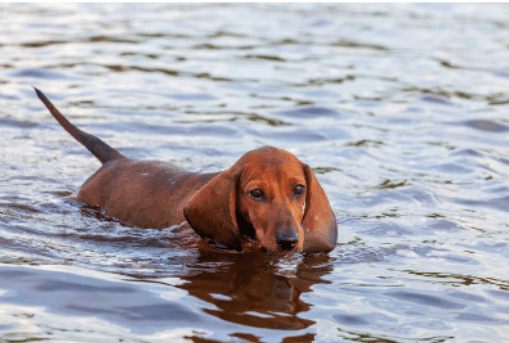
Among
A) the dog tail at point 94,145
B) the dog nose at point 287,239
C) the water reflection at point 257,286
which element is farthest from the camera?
the dog tail at point 94,145

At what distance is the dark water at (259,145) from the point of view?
3.83m

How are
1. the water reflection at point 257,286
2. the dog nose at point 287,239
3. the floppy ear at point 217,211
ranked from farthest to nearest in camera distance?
the floppy ear at point 217,211
the dog nose at point 287,239
the water reflection at point 257,286

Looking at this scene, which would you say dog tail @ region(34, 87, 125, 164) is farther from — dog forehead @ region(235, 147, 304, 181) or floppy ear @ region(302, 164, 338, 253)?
floppy ear @ region(302, 164, 338, 253)

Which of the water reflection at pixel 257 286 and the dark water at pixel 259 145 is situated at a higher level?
the dark water at pixel 259 145

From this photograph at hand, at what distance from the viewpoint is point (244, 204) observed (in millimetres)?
4375

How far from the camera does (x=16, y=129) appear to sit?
8.26 m

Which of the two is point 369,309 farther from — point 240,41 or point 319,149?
point 240,41

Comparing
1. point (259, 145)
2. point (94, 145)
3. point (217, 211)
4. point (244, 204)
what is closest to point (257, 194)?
point (244, 204)

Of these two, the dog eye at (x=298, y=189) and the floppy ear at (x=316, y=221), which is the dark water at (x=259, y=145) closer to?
the floppy ear at (x=316, y=221)

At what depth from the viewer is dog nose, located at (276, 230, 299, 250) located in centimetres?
396

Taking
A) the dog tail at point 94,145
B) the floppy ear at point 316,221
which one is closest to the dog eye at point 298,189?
the floppy ear at point 316,221

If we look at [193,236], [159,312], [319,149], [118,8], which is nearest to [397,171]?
[319,149]

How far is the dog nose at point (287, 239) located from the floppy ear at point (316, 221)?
1.85 feet

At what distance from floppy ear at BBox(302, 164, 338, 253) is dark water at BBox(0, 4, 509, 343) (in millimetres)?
174
